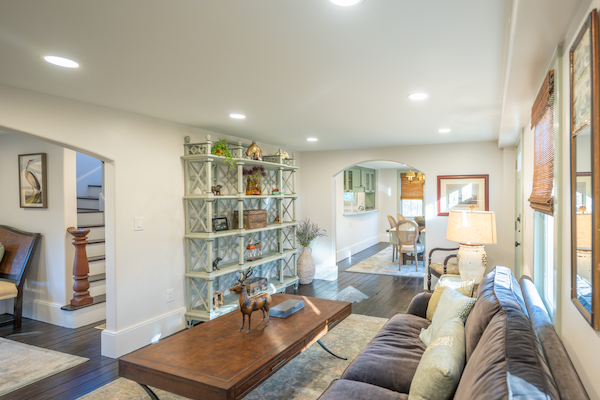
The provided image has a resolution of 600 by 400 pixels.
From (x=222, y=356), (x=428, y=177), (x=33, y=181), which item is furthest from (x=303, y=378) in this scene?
(x=33, y=181)

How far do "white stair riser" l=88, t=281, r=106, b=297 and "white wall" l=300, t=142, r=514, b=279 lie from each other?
3269 millimetres

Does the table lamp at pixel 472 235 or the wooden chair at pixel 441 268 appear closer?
the table lamp at pixel 472 235

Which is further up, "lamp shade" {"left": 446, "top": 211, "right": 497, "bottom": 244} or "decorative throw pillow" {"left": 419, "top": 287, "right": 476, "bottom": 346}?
"lamp shade" {"left": 446, "top": 211, "right": 497, "bottom": 244}

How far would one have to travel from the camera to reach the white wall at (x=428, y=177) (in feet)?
16.7

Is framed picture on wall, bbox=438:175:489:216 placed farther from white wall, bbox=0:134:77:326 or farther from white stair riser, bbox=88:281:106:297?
white wall, bbox=0:134:77:326

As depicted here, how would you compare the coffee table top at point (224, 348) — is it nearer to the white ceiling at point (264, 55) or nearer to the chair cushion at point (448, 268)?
the white ceiling at point (264, 55)

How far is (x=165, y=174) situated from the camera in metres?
3.80

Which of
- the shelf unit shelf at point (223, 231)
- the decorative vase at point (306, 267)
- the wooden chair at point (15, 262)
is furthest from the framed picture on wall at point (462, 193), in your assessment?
the wooden chair at point (15, 262)

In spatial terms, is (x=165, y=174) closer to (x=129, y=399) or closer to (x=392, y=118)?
(x=129, y=399)

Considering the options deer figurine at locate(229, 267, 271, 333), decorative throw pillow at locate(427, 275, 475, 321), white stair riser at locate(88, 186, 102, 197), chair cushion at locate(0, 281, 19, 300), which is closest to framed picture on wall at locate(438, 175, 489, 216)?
decorative throw pillow at locate(427, 275, 475, 321)

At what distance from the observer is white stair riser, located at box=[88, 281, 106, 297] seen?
176 inches

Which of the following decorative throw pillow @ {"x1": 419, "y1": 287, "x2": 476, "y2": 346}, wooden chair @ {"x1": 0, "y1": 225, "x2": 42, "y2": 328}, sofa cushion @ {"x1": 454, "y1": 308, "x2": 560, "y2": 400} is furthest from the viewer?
wooden chair @ {"x1": 0, "y1": 225, "x2": 42, "y2": 328}

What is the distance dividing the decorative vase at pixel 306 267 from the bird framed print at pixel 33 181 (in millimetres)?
3516

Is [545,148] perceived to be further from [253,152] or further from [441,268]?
[253,152]
